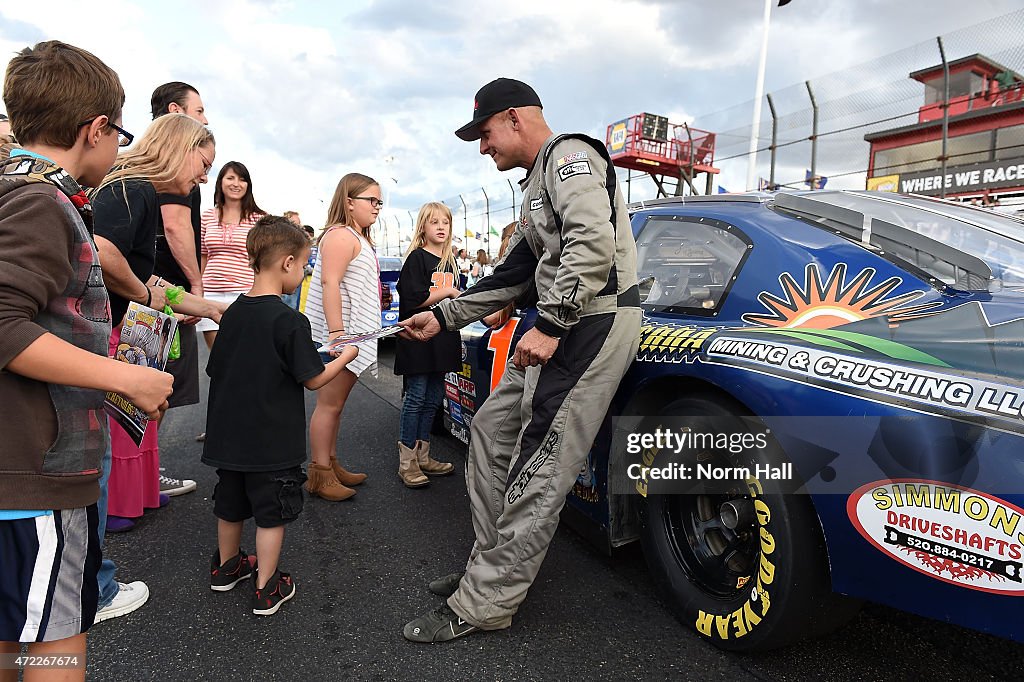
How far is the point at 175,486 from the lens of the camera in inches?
138

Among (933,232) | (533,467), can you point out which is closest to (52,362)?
(533,467)

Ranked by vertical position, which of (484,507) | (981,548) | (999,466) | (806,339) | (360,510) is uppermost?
(806,339)

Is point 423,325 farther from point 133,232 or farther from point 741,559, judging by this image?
point 741,559

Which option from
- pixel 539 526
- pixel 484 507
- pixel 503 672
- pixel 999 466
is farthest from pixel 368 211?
pixel 999 466

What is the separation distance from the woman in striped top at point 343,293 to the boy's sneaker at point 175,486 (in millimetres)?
670

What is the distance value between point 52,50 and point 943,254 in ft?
7.78

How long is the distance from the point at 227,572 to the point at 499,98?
2.04m

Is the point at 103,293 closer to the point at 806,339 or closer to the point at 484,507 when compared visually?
the point at 484,507

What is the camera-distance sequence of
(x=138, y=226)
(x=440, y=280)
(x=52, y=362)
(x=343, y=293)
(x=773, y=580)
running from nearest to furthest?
1. (x=52, y=362)
2. (x=773, y=580)
3. (x=138, y=226)
4. (x=343, y=293)
5. (x=440, y=280)

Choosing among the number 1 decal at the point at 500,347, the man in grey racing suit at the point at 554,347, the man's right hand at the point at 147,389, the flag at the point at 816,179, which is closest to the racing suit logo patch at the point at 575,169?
the man in grey racing suit at the point at 554,347

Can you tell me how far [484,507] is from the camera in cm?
238

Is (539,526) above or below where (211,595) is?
above

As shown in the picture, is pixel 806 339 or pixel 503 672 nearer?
pixel 806 339

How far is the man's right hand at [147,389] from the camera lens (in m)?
1.27
